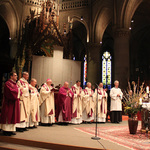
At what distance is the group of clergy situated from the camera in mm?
5078

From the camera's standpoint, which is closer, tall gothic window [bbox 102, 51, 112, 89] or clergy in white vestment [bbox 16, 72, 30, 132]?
clergy in white vestment [bbox 16, 72, 30, 132]

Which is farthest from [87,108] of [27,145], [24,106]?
[27,145]

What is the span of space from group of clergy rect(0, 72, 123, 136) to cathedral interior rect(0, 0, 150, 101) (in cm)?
452

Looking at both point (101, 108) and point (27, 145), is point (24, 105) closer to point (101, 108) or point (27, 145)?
point (27, 145)

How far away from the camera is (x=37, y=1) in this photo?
19.5 meters

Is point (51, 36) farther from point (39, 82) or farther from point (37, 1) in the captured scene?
point (37, 1)

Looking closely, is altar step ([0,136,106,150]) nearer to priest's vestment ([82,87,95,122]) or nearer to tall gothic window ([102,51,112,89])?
priest's vestment ([82,87,95,122])

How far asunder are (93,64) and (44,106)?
1134 centimetres

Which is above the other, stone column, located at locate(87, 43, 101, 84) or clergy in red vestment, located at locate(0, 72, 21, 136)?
stone column, located at locate(87, 43, 101, 84)

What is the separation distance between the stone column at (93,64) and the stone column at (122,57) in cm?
496

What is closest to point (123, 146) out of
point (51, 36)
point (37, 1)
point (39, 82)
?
point (39, 82)

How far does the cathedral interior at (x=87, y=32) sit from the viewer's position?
12.9m

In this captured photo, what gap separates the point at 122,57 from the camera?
12.6m

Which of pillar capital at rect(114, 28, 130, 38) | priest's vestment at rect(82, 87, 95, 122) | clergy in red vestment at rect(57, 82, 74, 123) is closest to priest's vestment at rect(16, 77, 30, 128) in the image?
clergy in red vestment at rect(57, 82, 74, 123)
